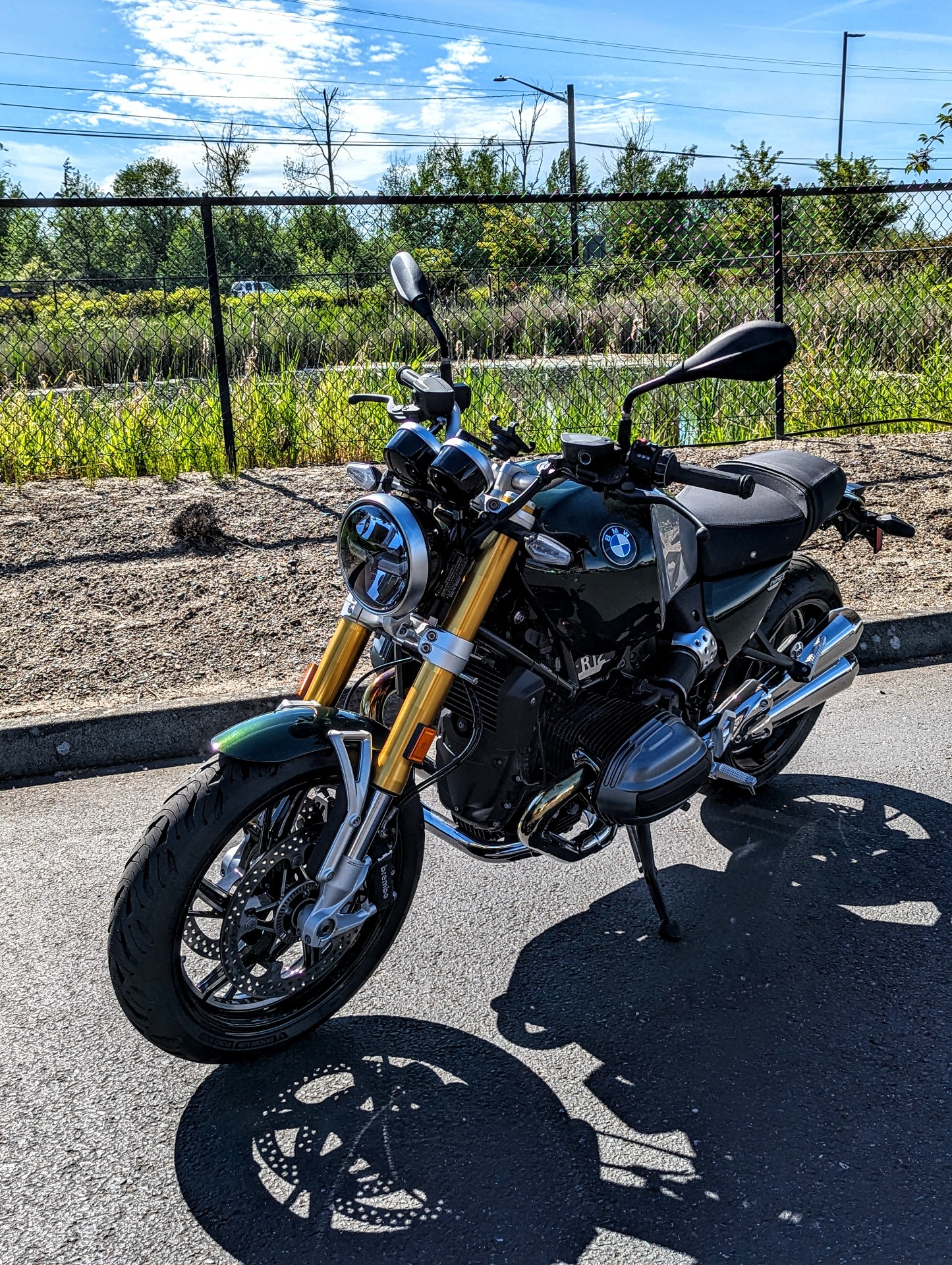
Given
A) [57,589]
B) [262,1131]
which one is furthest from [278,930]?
[57,589]

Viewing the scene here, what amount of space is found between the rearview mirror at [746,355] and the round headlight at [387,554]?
0.61 m

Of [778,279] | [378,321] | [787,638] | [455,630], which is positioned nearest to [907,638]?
[787,638]

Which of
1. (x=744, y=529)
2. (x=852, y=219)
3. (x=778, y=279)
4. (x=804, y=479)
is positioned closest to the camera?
(x=744, y=529)

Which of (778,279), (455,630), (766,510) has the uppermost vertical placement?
(778,279)

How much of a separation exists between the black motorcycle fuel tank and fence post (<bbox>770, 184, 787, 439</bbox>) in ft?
18.1

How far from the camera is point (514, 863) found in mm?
3551

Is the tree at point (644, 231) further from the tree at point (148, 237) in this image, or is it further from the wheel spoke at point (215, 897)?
the wheel spoke at point (215, 897)

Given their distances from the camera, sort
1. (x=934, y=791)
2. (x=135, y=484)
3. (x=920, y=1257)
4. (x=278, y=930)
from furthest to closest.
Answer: (x=135, y=484) → (x=934, y=791) → (x=278, y=930) → (x=920, y=1257)

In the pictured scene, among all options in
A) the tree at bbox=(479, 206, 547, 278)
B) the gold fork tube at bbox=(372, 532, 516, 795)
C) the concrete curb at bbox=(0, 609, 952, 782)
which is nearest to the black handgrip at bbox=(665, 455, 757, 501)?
the gold fork tube at bbox=(372, 532, 516, 795)

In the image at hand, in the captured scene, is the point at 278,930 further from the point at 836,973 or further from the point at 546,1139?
the point at 836,973

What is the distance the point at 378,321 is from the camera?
835 centimetres

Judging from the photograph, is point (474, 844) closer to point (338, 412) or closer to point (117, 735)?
point (117, 735)

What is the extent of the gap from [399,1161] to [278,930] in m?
0.55

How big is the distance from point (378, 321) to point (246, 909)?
653cm
